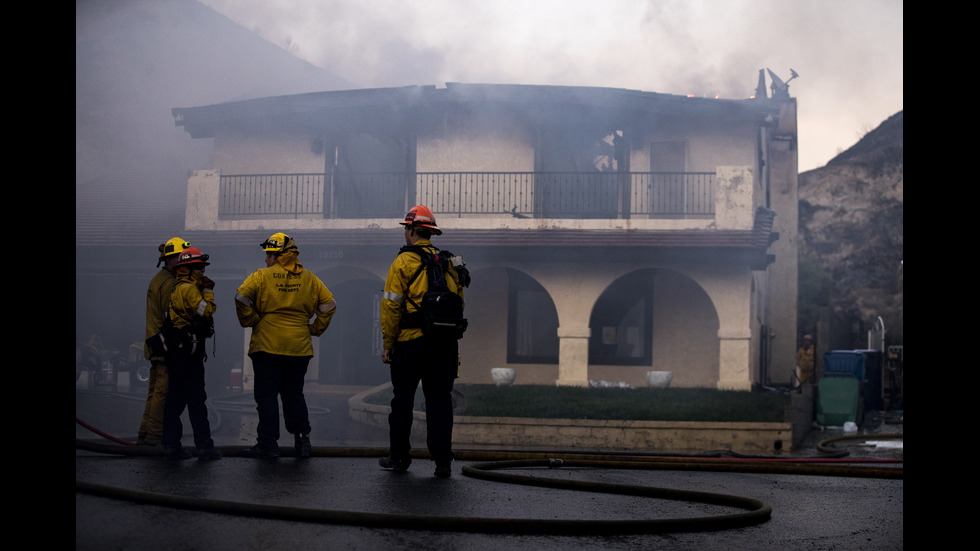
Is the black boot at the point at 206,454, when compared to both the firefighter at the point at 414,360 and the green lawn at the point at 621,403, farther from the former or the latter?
the green lawn at the point at 621,403

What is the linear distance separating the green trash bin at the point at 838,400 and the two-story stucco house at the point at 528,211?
1588 millimetres

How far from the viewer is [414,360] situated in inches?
242

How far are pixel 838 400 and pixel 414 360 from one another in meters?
15.1

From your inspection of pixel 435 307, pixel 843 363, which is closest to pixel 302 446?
pixel 435 307

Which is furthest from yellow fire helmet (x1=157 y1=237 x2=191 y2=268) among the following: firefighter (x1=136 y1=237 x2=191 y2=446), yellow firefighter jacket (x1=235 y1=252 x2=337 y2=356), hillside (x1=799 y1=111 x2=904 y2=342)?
hillside (x1=799 y1=111 x2=904 y2=342)

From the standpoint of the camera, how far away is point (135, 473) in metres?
6.04

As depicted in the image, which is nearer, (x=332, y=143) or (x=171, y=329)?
(x=171, y=329)

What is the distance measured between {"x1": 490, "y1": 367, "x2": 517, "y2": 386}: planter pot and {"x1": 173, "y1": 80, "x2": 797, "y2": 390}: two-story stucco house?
104 centimetres

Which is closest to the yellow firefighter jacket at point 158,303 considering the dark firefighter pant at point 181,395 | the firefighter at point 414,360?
the dark firefighter pant at point 181,395

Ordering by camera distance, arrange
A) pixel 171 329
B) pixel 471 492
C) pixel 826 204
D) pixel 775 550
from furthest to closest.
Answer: pixel 826 204 → pixel 171 329 → pixel 471 492 → pixel 775 550
